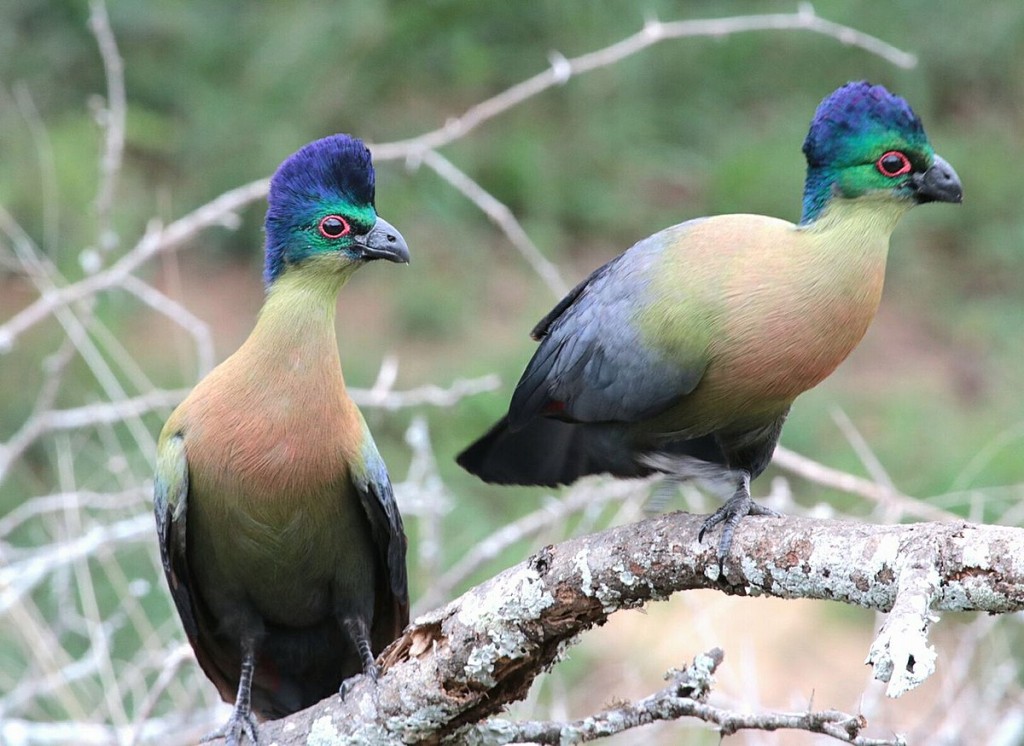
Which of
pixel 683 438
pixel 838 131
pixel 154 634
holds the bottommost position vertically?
pixel 154 634

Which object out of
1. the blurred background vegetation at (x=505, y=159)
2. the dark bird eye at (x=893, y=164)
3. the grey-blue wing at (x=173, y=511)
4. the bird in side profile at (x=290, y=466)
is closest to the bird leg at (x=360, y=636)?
the bird in side profile at (x=290, y=466)

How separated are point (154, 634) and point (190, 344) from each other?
10.4 ft

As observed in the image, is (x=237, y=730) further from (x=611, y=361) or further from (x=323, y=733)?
(x=611, y=361)

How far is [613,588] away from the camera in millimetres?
2582

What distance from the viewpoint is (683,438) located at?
119 inches

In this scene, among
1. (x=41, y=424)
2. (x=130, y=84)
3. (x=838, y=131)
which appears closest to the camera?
(x=838, y=131)

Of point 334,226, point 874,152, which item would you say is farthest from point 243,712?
point 874,152

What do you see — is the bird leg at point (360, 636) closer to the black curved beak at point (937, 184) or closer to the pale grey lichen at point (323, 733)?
the pale grey lichen at point (323, 733)

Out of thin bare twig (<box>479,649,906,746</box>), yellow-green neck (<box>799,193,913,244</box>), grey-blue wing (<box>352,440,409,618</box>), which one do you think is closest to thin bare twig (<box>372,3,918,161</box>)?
yellow-green neck (<box>799,193,913,244</box>)

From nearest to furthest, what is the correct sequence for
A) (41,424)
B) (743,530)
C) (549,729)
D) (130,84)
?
(743,530) < (549,729) < (41,424) < (130,84)

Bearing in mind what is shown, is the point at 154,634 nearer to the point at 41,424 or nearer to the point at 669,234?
the point at 41,424

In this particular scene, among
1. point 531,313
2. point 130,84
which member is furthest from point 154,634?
point 130,84

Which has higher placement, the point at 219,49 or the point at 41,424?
the point at 219,49

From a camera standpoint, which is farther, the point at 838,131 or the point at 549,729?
the point at 838,131
